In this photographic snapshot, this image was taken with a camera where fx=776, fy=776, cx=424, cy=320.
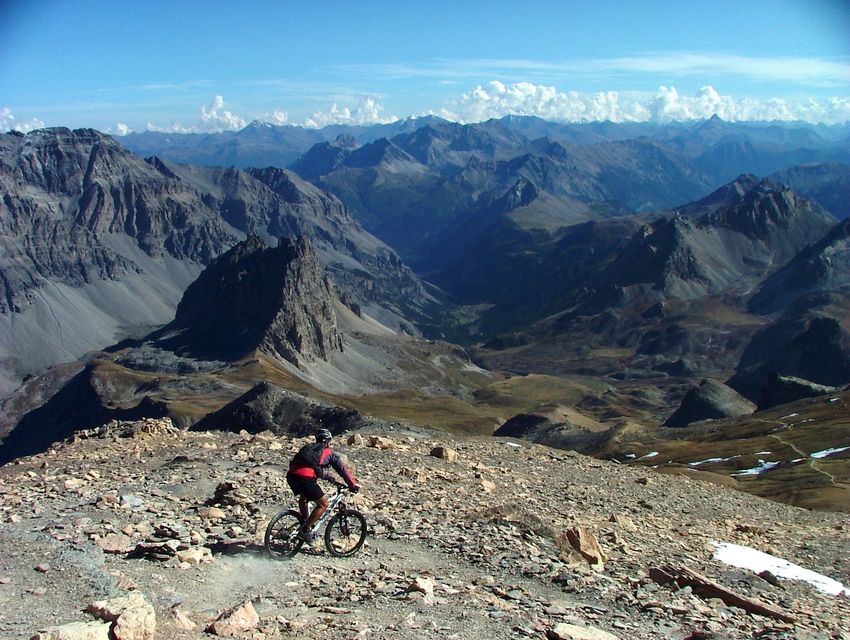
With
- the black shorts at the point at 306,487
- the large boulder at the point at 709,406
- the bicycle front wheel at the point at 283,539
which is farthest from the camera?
the large boulder at the point at 709,406

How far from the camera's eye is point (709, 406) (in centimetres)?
17562

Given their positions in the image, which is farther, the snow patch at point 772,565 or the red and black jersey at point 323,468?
the snow patch at point 772,565

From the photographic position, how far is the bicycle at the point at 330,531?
21641 millimetres

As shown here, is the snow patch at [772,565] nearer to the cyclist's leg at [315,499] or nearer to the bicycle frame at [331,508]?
the bicycle frame at [331,508]

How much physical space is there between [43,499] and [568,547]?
1720 cm

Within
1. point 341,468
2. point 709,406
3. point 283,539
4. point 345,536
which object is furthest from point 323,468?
point 709,406

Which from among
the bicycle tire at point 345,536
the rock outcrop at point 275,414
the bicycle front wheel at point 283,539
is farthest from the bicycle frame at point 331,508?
the rock outcrop at point 275,414

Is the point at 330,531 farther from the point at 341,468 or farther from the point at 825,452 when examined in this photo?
the point at 825,452

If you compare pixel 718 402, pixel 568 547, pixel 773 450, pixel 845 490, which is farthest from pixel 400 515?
pixel 718 402

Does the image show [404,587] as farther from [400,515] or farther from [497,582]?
[400,515]

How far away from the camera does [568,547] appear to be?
24.9 meters

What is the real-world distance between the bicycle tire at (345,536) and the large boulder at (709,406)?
15960 cm

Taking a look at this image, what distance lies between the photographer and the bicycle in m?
21.6

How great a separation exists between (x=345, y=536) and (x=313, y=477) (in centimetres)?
201
